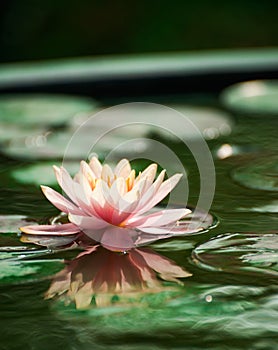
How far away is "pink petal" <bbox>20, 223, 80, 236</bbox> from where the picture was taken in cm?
101

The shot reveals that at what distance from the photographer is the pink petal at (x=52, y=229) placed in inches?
39.7

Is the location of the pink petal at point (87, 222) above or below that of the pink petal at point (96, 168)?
below

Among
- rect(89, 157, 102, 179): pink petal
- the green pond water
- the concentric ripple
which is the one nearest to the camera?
the green pond water

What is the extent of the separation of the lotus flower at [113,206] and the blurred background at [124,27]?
2899 mm

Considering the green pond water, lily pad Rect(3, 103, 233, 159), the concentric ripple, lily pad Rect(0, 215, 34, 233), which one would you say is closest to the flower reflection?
the green pond water

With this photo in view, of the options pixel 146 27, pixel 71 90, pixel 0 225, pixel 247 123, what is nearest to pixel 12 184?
pixel 0 225

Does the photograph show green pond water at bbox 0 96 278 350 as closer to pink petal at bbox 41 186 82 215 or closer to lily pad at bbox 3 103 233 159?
pink petal at bbox 41 186 82 215

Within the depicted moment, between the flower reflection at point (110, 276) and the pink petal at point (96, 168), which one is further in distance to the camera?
the pink petal at point (96, 168)

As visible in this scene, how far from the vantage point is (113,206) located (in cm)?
95

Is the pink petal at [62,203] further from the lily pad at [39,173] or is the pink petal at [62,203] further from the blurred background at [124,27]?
the blurred background at [124,27]

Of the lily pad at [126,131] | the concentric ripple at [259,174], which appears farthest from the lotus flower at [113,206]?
the lily pad at [126,131]

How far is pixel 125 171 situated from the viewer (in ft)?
3.30

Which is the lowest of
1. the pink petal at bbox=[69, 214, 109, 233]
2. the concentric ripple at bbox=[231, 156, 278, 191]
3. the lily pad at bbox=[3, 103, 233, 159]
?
the pink petal at bbox=[69, 214, 109, 233]

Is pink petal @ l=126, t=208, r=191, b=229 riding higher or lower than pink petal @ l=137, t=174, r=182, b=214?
lower
